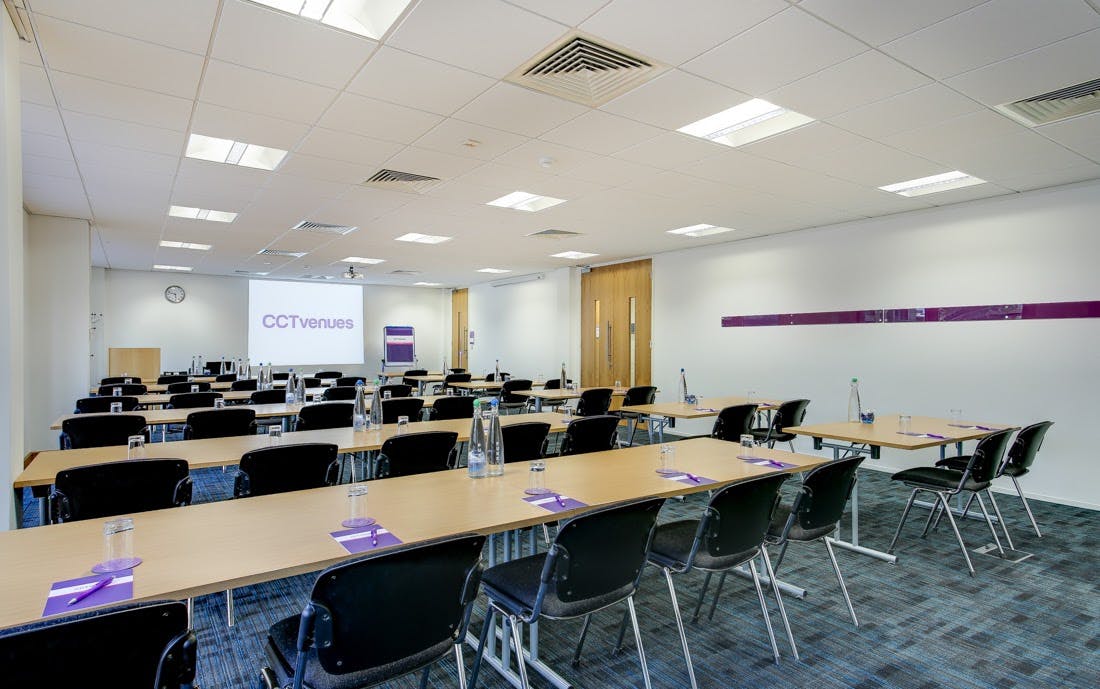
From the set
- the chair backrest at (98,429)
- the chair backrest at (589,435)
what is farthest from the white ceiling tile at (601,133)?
the chair backrest at (98,429)

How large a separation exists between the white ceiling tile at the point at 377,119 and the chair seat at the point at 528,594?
2920mm

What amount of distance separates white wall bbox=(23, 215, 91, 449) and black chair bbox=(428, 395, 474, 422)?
5050 millimetres

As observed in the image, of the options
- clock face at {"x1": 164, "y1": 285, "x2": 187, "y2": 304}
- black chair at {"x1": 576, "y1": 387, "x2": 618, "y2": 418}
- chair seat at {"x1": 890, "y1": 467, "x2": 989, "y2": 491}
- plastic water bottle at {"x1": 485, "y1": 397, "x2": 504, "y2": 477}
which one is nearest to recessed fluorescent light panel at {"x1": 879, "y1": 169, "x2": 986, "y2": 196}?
chair seat at {"x1": 890, "y1": 467, "x2": 989, "y2": 491}

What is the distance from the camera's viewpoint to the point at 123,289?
12.4 metres

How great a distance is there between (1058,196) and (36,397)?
446 inches

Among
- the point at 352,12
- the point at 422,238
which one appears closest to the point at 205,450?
the point at 352,12

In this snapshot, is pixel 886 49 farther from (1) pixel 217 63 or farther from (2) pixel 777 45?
(1) pixel 217 63

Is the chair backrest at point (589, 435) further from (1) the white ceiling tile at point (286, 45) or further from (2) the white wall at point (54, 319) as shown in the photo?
(2) the white wall at point (54, 319)

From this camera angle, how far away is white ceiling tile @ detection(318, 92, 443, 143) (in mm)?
3670

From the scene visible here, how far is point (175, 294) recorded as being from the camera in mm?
13008

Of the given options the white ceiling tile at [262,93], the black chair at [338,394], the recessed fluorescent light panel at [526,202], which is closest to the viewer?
the white ceiling tile at [262,93]

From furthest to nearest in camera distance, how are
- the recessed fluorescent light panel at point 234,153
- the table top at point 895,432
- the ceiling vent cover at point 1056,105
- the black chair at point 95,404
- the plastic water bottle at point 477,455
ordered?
the black chair at point 95,404 < the recessed fluorescent light panel at point 234,153 < the table top at point 895,432 < the ceiling vent cover at point 1056,105 < the plastic water bottle at point 477,455

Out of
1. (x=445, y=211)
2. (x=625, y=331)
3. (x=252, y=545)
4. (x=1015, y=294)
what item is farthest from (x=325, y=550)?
(x=625, y=331)

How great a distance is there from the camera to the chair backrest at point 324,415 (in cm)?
480
